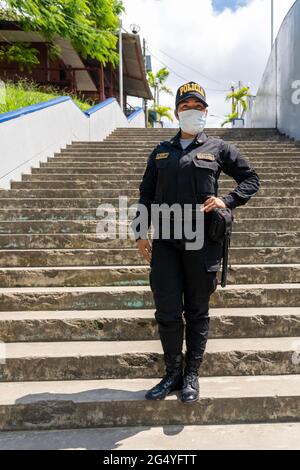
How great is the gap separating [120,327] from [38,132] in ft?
15.2

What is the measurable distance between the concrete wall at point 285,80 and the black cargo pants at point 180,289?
23.9ft

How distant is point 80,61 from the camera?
18.0 metres

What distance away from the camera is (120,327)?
10.0 feet

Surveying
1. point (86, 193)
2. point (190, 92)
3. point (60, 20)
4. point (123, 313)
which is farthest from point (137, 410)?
point (60, 20)

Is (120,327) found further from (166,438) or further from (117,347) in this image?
(166,438)

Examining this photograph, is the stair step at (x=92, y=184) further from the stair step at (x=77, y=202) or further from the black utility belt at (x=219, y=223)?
the black utility belt at (x=219, y=223)

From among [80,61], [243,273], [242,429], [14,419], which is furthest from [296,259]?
[80,61]

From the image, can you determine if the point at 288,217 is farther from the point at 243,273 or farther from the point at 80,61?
the point at 80,61

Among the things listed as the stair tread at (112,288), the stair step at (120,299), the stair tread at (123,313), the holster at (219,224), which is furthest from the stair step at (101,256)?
the holster at (219,224)

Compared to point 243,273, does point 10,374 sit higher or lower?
lower

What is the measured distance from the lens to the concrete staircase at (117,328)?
242cm

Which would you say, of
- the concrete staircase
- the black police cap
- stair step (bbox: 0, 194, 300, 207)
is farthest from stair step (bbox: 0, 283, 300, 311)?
stair step (bbox: 0, 194, 300, 207)
